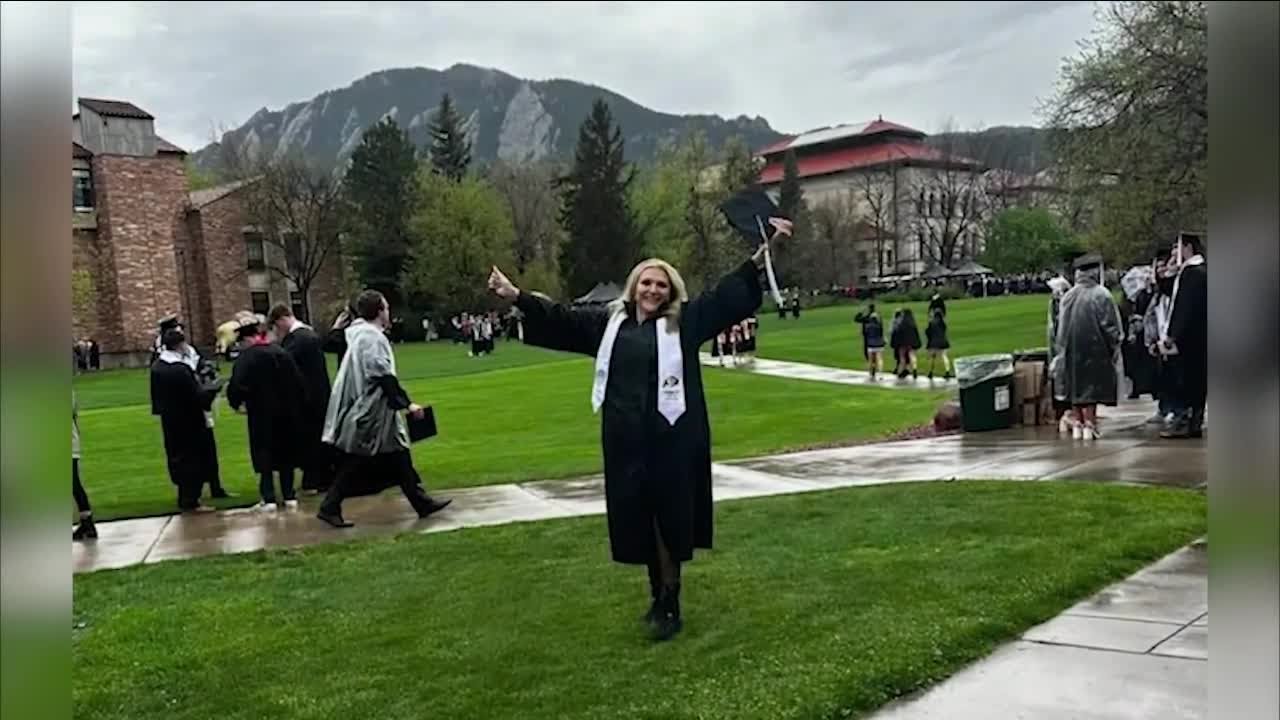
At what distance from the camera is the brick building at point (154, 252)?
5756 cm

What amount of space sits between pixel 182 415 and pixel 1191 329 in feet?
32.7

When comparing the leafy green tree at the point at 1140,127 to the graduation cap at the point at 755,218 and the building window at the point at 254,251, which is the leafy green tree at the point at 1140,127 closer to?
the graduation cap at the point at 755,218

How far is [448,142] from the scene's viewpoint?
91.1 meters

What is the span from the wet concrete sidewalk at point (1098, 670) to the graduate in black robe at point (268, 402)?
7555 mm

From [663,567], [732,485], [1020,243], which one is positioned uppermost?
[1020,243]

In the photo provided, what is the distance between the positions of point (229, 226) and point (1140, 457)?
71413mm

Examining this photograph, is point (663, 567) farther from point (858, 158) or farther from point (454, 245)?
point (858, 158)

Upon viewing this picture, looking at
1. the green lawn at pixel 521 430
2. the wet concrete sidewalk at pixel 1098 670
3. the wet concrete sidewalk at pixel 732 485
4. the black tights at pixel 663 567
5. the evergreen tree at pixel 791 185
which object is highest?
the evergreen tree at pixel 791 185

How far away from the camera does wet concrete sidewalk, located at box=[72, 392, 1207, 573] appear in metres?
9.31

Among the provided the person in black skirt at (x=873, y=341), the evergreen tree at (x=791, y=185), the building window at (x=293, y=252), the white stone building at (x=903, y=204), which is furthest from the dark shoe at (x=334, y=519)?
the white stone building at (x=903, y=204)

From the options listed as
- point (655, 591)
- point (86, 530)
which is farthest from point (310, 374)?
point (655, 591)

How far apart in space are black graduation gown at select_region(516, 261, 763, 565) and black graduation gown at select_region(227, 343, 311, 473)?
580cm

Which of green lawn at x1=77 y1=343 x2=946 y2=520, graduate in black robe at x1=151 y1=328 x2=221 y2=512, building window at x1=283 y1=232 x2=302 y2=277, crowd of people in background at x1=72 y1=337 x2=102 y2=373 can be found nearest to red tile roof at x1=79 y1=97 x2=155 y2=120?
crowd of people in background at x1=72 y1=337 x2=102 y2=373

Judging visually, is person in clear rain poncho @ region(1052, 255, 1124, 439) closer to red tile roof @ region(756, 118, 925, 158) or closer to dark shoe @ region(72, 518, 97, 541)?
dark shoe @ region(72, 518, 97, 541)
